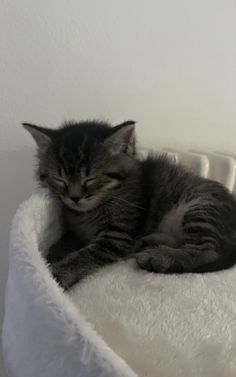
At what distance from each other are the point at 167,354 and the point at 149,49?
91 cm

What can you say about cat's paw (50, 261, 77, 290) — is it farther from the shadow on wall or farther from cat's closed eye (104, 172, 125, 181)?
the shadow on wall

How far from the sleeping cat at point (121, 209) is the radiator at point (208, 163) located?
16 cm

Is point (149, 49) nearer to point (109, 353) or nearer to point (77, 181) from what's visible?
point (77, 181)

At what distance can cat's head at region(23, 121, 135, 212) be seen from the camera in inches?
39.0

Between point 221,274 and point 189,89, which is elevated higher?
point 189,89

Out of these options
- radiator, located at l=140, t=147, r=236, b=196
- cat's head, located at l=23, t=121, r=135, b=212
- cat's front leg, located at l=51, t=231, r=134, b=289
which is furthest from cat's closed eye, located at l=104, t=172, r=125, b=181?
radiator, located at l=140, t=147, r=236, b=196

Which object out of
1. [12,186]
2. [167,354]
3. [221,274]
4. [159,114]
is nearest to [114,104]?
[159,114]

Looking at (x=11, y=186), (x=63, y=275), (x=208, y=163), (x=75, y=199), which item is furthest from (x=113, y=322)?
(x=208, y=163)

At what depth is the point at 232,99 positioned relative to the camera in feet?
4.83

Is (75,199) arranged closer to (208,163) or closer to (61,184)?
(61,184)

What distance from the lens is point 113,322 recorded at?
28.5 inches

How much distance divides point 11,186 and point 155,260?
1.57 ft

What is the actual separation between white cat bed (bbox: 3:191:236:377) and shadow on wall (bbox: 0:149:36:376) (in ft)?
1.00

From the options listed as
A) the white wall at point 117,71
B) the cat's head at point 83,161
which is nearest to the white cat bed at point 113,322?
the cat's head at point 83,161
